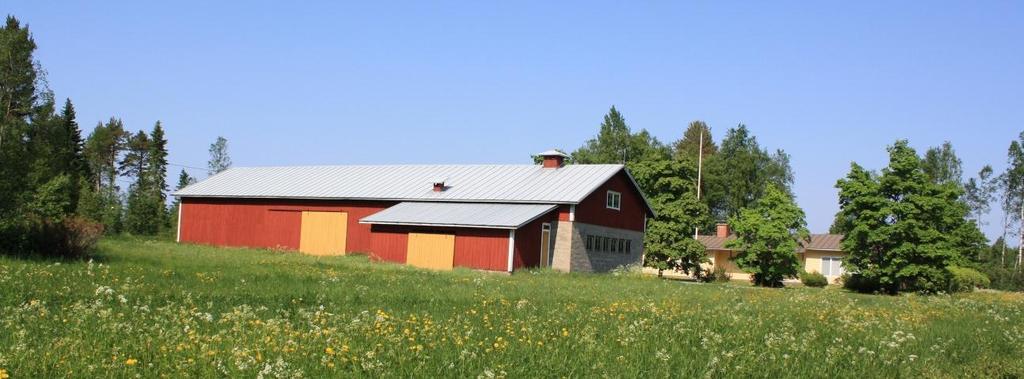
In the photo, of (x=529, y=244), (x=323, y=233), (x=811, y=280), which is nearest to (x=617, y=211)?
(x=529, y=244)

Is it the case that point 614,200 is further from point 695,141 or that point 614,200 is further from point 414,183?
point 695,141

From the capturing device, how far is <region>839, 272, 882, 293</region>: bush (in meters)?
40.4

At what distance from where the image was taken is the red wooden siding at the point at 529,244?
3676cm

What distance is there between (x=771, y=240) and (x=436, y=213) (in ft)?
54.8

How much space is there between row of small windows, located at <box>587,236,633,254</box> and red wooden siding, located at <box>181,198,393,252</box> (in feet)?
33.4

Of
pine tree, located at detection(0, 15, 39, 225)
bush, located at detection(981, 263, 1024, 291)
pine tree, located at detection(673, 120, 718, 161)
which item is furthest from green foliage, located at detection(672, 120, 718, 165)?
pine tree, located at detection(0, 15, 39, 225)

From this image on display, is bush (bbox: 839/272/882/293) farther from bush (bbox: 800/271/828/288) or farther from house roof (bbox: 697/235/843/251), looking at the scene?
house roof (bbox: 697/235/843/251)

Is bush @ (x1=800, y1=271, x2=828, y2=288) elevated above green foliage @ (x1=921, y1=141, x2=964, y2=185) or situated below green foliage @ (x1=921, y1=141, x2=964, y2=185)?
below

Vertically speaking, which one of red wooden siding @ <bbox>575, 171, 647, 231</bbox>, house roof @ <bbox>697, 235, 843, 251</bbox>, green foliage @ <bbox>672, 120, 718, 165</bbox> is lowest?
house roof @ <bbox>697, 235, 843, 251</bbox>

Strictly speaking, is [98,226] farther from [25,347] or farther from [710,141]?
[710,141]

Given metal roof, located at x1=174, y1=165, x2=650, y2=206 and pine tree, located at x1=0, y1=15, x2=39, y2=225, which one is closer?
pine tree, located at x1=0, y1=15, x2=39, y2=225

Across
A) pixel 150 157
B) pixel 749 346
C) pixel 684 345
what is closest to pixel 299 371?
pixel 684 345

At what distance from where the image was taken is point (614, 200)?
43.3 meters

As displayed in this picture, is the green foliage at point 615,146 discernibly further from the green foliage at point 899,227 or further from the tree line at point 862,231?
the green foliage at point 899,227
